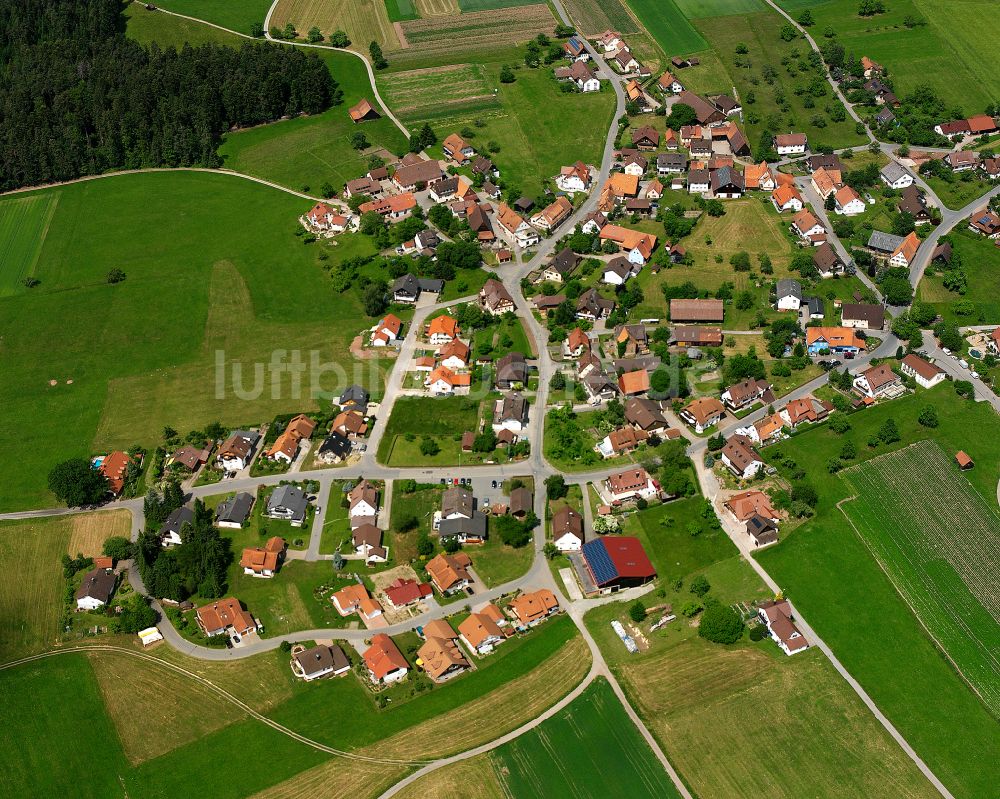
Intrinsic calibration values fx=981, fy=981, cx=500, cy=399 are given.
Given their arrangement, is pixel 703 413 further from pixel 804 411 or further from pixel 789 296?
pixel 789 296

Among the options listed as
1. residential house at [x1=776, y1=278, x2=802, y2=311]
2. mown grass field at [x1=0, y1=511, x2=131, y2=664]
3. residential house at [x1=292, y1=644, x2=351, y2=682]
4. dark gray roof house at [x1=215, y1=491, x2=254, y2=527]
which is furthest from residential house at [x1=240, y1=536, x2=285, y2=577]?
residential house at [x1=776, y1=278, x2=802, y2=311]

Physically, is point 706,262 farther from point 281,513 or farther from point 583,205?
point 281,513

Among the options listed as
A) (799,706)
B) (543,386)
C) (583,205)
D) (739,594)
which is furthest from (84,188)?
(799,706)

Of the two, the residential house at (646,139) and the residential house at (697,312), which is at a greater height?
the residential house at (646,139)

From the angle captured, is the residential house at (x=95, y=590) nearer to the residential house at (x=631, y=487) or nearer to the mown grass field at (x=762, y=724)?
the mown grass field at (x=762, y=724)

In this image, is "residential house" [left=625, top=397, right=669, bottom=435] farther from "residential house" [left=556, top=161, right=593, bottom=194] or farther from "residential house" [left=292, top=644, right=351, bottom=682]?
"residential house" [left=556, top=161, right=593, bottom=194]

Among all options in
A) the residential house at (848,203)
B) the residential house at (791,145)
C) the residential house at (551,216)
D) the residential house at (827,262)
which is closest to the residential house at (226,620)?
the residential house at (551,216)
